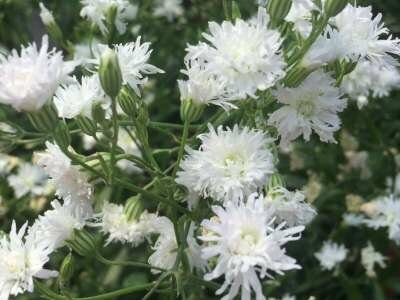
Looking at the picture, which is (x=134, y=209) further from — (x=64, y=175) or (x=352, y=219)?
(x=352, y=219)

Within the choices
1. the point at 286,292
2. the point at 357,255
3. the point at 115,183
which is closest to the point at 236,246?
the point at 115,183

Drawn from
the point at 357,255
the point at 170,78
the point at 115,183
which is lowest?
the point at 357,255

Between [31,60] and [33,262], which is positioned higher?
[31,60]

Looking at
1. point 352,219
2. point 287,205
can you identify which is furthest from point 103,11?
point 352,219

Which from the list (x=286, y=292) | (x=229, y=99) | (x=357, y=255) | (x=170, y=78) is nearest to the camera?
(x=229, y=99)

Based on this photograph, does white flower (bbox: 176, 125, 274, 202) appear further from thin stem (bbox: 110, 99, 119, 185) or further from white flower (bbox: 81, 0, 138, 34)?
white flower (bbox: 81, 0, 138, 34)

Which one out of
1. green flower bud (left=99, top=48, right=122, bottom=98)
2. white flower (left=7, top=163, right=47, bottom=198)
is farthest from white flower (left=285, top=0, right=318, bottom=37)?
white flower (left=7, top=163, right=47, bottom=198)

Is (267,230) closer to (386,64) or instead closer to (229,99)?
(229,99)

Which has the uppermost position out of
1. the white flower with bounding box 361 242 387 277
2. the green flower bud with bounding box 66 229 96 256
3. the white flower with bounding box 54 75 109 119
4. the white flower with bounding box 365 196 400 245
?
the white flower with bounding box 54 75 109 119
